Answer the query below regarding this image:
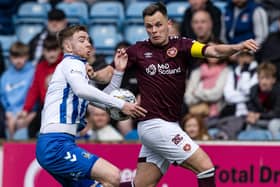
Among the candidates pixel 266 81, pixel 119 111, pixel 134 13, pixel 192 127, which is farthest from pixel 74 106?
pixel 134 13

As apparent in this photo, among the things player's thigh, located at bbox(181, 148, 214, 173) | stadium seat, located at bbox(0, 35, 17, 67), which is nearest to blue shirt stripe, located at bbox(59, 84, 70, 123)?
player's thigh, located at bbox(181, 148, 214, 173)

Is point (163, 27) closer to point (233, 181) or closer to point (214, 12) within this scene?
point (233, 181)

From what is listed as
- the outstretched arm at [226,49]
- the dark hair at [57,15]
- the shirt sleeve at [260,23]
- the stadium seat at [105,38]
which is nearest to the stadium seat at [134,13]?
the stadium seat at [105,38]

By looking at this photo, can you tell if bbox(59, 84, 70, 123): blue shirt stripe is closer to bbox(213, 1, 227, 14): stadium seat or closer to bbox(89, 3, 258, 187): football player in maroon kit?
bbox(89, 3, 258, 187): football player in maroon kit

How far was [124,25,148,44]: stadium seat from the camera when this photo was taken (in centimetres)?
1319

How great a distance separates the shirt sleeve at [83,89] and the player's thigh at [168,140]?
2.18ft

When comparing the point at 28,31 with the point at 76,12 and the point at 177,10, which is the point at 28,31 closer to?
the point at 76,12

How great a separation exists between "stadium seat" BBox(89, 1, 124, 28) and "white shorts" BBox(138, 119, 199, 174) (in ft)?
16.5

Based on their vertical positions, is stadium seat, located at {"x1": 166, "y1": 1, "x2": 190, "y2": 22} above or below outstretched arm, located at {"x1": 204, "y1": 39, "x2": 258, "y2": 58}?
below

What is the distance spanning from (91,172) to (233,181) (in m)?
2.15

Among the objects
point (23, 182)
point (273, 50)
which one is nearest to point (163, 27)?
point (23, 182)

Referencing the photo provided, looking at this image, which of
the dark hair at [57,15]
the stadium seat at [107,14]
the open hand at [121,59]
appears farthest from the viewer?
the stadium seat at [107,14]

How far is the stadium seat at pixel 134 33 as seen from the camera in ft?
43.3

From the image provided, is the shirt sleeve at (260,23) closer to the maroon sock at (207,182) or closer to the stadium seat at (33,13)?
the stadium seat at (33,13)
